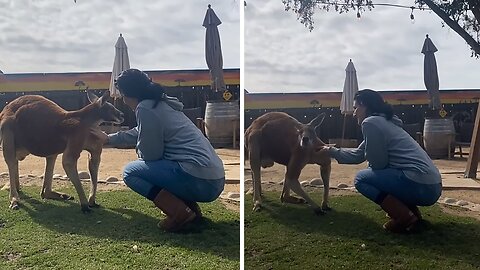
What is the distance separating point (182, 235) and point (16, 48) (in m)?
1.74

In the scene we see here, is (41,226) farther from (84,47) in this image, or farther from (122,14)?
(122,14)

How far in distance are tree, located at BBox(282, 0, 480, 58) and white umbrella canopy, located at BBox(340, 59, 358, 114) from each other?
1.25ft

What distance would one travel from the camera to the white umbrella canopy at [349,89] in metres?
3.58

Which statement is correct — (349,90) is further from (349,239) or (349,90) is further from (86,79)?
(86,79)

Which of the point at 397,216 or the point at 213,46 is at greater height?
the point at 213,46

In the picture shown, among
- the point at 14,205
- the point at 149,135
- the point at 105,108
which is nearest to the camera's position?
the point at 149,135

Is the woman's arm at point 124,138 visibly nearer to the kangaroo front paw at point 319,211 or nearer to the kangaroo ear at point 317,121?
the kangaroo ear at point 317,121

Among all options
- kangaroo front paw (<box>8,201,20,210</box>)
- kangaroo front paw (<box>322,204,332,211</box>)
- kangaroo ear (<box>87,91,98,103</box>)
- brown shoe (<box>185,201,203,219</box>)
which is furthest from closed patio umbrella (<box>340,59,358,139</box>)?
kangaroo front paw (<box>8,201,20,210</box>)

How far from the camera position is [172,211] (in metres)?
3.58

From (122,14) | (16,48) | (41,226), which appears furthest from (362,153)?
(16,48)

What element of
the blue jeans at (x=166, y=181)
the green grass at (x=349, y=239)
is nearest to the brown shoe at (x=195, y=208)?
the blue jeans at (x=166, y=181)

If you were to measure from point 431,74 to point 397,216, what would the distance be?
969mm

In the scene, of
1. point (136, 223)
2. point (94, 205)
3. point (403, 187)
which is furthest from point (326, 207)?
point (94, 205)

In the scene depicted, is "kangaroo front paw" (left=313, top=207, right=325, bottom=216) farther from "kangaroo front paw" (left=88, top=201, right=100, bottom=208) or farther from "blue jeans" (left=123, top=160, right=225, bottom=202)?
"kangaroo front paw" (left=88, top=201, right=100, bottom=208)
